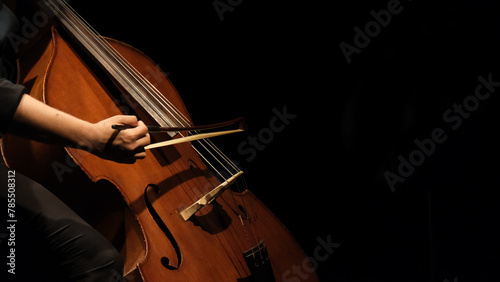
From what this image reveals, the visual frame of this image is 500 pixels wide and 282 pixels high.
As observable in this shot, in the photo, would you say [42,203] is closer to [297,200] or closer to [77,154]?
[77,154]

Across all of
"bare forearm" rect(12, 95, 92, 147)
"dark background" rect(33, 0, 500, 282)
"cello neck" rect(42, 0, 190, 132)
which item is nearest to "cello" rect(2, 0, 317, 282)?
"cello neck" rect(42, 0, 190, 132)

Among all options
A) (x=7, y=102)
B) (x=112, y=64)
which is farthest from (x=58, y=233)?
(x=112, y=64)

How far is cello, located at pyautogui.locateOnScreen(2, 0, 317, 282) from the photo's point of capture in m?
0.95

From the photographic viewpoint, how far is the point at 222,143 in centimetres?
176

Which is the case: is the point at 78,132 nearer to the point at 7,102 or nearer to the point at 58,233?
the point at 7,102

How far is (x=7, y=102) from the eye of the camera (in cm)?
74

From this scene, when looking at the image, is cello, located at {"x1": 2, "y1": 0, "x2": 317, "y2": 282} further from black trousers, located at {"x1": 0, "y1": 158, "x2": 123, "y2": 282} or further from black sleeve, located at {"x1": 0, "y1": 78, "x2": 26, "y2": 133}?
black sleeve, located at {"x1": 0, "y1": 78, "x2": 26, "y2": 133}

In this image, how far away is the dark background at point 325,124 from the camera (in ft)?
5.28

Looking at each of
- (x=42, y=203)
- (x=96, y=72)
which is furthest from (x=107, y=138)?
(x=96, y=72)

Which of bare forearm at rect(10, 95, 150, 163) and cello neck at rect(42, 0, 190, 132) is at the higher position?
cello neck at rect(42, 0, 190, 132)

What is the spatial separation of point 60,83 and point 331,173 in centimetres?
121

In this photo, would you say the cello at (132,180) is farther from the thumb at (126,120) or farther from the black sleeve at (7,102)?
the black sleeve at (7,102)

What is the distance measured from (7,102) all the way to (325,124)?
1.32 m

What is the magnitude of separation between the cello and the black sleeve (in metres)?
0.17
